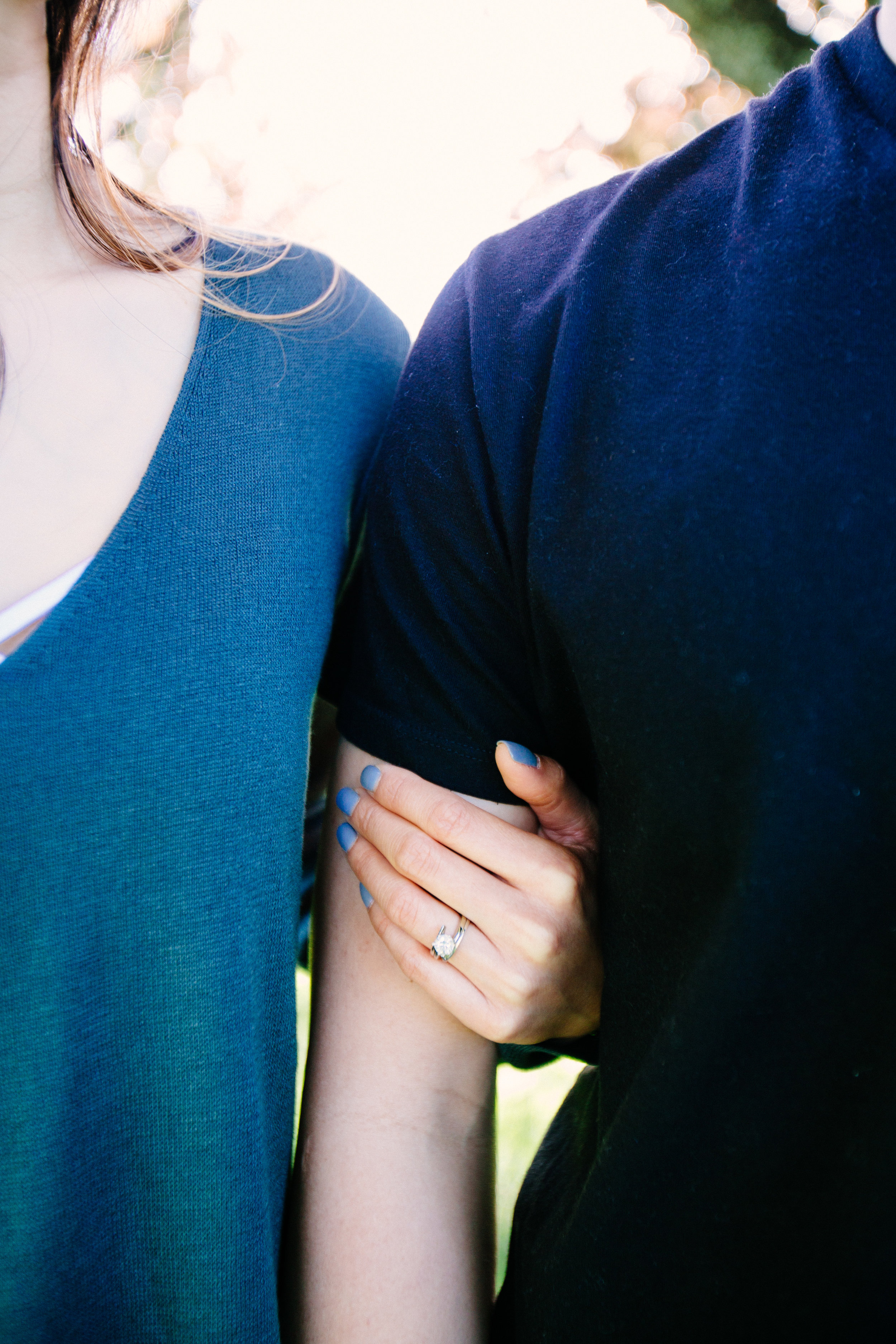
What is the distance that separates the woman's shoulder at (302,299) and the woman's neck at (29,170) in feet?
0.59

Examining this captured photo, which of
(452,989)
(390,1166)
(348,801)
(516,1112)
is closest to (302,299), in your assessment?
(348,801)

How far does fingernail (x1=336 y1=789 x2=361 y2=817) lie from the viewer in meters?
0.91

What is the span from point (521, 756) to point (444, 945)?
0.21m

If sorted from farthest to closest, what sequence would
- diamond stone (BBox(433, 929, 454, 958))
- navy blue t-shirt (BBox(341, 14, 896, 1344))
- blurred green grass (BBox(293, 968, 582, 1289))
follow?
1. blurred green grass (BBox(293, 968, 582, 1289))
2. diamond stone (BBox(433, 929, 454, 958))
3. navy blue t-shirt (BBox(341, 14, 896, 1344))

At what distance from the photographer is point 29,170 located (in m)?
0.95

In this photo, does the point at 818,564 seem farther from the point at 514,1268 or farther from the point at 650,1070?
the point at 514,1268

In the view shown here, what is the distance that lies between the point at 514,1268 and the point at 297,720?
64 centimetres

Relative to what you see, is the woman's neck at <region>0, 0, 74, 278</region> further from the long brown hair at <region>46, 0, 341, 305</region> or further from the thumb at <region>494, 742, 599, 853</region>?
the thumb at <region>494, 742, 599, 853</region>

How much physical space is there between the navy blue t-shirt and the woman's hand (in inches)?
2.8

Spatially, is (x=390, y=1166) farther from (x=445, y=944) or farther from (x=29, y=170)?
(x=29, y=170)

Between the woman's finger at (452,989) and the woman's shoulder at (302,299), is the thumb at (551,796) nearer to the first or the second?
the woman's finger at (452,989)

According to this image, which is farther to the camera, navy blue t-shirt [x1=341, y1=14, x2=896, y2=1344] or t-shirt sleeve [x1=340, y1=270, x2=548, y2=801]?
t-shirt sleeve [x1=340, y1=270, x2=548, y2=801]

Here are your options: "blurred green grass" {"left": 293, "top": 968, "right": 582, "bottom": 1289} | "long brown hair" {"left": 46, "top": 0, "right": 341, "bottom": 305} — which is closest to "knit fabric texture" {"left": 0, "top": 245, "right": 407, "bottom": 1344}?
"long brown hair" {"left": 46, "top": 0, "right": 341, "bottom": 305}

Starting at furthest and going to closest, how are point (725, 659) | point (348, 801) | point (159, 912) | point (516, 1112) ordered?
point (516, 1112) < point (348, 801) < point (159, 912) < point (725, 659)
